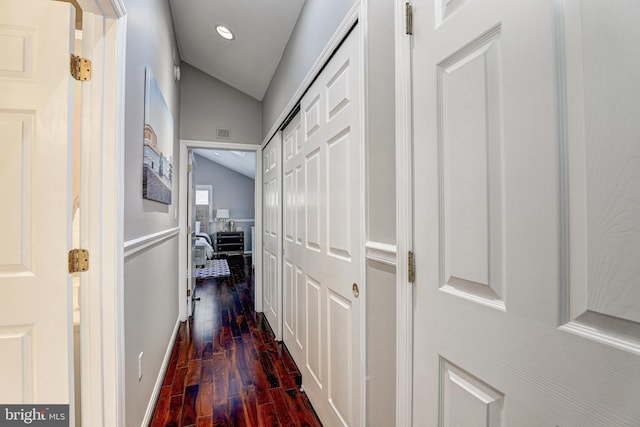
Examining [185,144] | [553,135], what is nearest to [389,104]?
[553,135]

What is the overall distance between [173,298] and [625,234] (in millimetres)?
3186

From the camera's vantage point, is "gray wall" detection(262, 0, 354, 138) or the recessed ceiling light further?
the recessed ceiling light

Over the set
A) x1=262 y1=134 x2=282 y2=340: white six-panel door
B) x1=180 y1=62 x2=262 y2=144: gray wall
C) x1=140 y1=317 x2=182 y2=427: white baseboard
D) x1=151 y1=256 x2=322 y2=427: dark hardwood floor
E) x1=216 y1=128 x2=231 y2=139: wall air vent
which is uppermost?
x1=180 y1=62 x2=262 y2=144: gray wall

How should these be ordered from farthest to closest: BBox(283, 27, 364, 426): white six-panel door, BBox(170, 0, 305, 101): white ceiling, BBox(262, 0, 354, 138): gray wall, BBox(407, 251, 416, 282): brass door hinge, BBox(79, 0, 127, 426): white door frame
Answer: BBox(170, 0, 305, 101): white ceiling
BBox(262, 0, 354, 138): gray wall
BBox(283, 27, 364, 426): white six-panel door
BBox(79, 0, 127, 426): white door frame
BBox(407, 251, 416, 282): brass door hinge

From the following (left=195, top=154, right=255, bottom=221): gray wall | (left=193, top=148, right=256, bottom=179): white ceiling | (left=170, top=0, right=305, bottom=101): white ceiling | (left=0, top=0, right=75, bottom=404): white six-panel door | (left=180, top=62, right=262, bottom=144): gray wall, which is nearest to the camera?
(left=0, top=0, right=75, bottom=404): white six-panel door

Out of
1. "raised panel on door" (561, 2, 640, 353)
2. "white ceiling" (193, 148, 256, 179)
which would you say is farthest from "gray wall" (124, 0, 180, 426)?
"white ceiling" (193, 148, 256, 179)

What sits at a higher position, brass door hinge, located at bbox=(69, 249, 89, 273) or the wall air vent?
the wall air vent

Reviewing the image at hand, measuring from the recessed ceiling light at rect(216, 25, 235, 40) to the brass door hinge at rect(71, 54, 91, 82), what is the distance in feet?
5.78

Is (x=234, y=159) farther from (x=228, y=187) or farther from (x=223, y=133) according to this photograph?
(x=223, y=133)

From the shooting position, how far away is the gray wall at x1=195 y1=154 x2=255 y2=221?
8742 millimetres

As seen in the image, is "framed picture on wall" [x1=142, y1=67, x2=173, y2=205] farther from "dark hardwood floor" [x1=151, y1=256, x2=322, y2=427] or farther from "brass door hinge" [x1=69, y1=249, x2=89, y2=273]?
"dark hardwood floor" [x1=151, y1=256, x2=322, y2=427]

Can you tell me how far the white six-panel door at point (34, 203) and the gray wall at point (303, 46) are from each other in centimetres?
111

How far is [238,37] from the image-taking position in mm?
2639

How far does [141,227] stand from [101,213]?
462 mm
